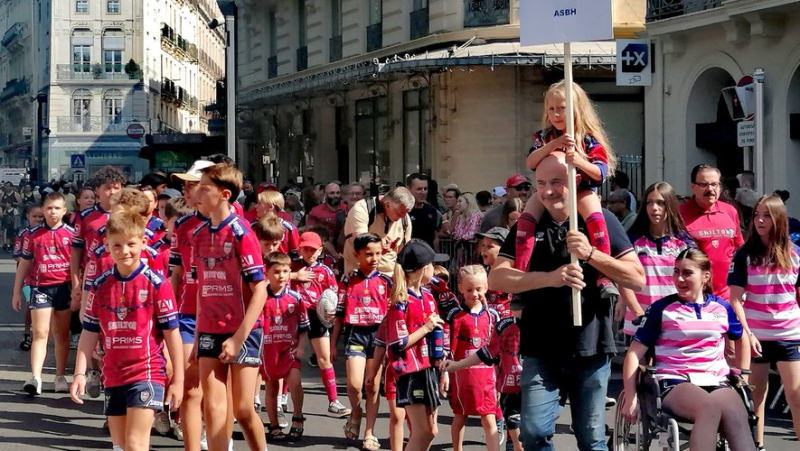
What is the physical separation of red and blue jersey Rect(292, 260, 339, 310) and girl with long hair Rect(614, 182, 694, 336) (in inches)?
103

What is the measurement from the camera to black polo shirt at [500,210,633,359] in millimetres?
6031

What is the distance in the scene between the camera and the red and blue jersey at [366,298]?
9.91 metres

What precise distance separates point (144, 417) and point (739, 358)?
3.68 m

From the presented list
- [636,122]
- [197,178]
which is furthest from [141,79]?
[197,178]

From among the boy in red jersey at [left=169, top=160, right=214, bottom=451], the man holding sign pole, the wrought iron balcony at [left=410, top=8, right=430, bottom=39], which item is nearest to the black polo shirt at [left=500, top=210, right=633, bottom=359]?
the man holding sign pole

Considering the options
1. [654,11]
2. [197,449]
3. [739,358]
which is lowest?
[197,449]

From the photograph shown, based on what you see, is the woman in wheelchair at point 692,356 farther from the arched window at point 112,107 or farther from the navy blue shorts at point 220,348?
the arched window at point 112,107

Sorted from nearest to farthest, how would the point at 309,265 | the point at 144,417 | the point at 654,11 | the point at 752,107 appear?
the point at 144,417, the point at 309,265, the point at 752,107, the point at 654,11

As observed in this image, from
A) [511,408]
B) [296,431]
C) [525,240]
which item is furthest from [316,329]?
[525,240]

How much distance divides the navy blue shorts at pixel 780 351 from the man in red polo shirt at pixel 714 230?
75 centimetres

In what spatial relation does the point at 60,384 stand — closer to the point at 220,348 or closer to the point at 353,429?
the point at 353,429

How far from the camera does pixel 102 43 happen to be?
75750 mm

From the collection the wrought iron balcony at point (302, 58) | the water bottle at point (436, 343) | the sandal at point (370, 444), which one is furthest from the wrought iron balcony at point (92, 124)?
the water bottle at point (436, 343)

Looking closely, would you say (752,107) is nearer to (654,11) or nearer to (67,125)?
(654,11)
